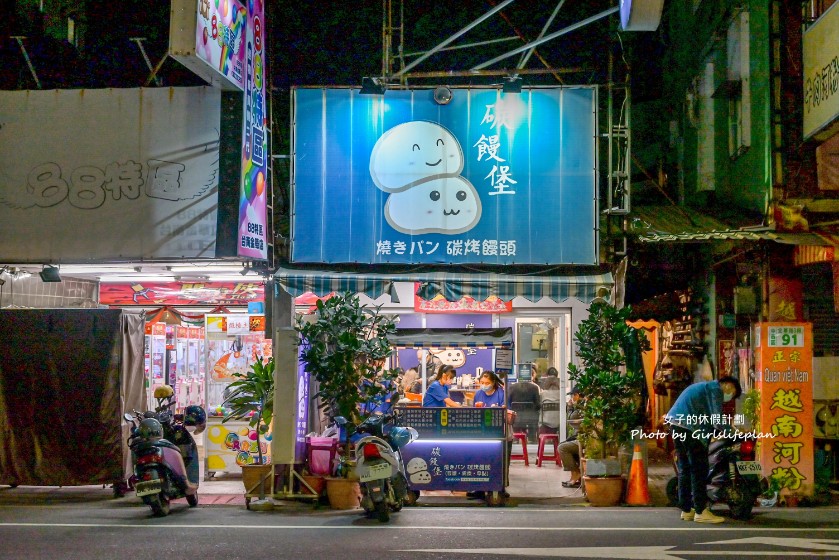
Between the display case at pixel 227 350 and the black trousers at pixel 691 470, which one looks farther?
the display case at pixel 227 350

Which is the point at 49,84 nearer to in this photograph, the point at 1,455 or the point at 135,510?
the point at 1,455

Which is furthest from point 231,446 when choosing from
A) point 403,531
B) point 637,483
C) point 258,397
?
point 637,483

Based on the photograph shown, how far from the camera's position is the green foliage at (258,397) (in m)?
11.8

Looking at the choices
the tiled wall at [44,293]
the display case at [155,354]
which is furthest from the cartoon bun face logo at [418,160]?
the display case at [155,354]

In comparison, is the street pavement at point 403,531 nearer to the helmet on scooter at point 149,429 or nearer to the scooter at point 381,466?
the scooter at point 381,466

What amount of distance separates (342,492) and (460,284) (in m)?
3.85

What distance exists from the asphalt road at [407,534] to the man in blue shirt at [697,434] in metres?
0.26

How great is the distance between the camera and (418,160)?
13.5 metres

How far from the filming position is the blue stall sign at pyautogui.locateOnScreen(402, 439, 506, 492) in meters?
11.0

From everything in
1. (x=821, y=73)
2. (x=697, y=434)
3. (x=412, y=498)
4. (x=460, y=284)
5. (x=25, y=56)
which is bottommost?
(x=412, y=498)

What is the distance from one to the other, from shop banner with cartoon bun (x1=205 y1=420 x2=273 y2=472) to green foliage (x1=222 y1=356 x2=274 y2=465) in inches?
19.8

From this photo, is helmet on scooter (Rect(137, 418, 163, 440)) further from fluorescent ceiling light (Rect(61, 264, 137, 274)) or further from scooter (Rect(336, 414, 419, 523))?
fluorescent ceiling light (Rect(61, 264, 137, 274))

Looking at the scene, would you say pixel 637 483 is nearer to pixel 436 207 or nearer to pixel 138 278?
pixel 436 207

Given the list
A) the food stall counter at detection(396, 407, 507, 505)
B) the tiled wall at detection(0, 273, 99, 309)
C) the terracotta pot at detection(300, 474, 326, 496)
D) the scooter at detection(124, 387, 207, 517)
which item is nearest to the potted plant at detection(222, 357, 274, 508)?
the terracotta pot at detection(300, 474, 326, 496)
